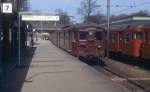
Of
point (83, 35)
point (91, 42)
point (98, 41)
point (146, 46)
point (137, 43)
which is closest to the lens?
point (146, 46)

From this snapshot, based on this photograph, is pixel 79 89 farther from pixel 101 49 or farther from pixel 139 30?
pixel 101 49

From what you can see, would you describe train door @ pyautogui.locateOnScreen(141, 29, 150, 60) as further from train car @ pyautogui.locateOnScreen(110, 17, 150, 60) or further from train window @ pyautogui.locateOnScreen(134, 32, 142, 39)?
train window @ pyautogui.locateOnScreen(134, 32, 142, 39)

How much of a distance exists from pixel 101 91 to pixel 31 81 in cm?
410

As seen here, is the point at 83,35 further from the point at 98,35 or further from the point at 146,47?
the point at 146,47

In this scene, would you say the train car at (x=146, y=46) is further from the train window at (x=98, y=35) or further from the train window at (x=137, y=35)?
the train window at (x=98, y=35)

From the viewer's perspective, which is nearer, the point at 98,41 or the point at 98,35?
the point at 98,41

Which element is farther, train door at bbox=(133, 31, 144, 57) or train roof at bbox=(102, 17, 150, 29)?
train roof at bbox=(102, 17, 150, 29)

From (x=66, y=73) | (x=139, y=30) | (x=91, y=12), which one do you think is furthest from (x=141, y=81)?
(x=91, y=12)

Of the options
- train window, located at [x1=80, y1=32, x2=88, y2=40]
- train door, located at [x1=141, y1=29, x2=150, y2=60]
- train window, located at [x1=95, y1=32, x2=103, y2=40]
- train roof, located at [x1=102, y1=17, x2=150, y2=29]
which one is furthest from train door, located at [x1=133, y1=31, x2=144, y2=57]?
train window, located at [x1=80, y1=32, x2=88, y2=40]

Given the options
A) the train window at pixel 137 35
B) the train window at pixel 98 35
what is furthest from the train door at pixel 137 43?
the train window at pixel 98 35

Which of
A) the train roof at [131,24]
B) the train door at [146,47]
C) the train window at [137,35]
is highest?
the train roof at [131,24]

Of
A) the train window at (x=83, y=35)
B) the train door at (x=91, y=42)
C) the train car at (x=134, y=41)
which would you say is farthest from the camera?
the train window at (x=83, y=35)

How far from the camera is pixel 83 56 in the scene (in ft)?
113

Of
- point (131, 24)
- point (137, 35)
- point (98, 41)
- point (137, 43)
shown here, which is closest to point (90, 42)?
point (98, 41)
